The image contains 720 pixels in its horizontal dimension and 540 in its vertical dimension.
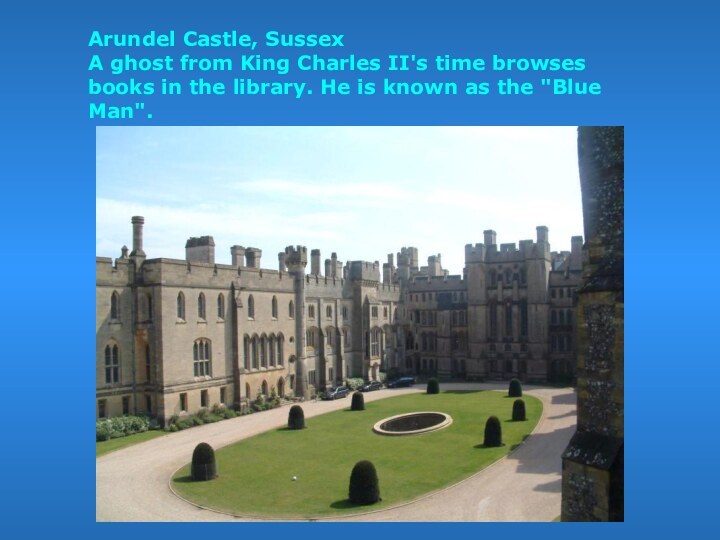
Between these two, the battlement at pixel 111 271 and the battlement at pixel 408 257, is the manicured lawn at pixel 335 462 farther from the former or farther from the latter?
the battlement at pixel 408 257

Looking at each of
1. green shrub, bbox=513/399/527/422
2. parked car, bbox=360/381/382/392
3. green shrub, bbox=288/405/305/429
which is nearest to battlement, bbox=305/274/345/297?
parked car, bbox=360/381/382/392

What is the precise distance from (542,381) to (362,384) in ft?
53.1

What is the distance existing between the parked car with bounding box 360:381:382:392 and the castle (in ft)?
4.42

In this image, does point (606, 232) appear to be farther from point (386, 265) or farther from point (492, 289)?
point (386, 265)

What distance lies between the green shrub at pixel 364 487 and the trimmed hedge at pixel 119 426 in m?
16.9

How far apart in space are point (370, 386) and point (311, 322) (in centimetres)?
775

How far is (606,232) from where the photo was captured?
12.9 metres

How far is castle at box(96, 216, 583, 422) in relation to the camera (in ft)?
119

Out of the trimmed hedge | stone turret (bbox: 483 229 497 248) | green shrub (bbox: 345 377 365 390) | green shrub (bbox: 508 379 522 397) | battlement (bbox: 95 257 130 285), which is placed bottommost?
green shrub (bbox: 345 377 365 390)

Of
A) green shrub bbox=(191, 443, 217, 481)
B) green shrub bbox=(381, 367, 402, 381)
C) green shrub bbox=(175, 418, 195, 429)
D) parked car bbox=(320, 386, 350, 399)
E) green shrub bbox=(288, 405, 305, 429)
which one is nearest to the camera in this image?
green shrub bbox=(191, 443, 217, 481)

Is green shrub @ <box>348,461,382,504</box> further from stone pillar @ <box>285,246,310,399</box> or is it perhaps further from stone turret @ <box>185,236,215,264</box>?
stone pillar @ <box>285,246,310,399</box>

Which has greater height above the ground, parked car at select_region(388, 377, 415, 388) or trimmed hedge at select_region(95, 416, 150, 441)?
trimmed hedge at select_region(95, 416, 150, 441)

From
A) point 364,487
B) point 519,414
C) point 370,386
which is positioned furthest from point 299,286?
point 364,487
